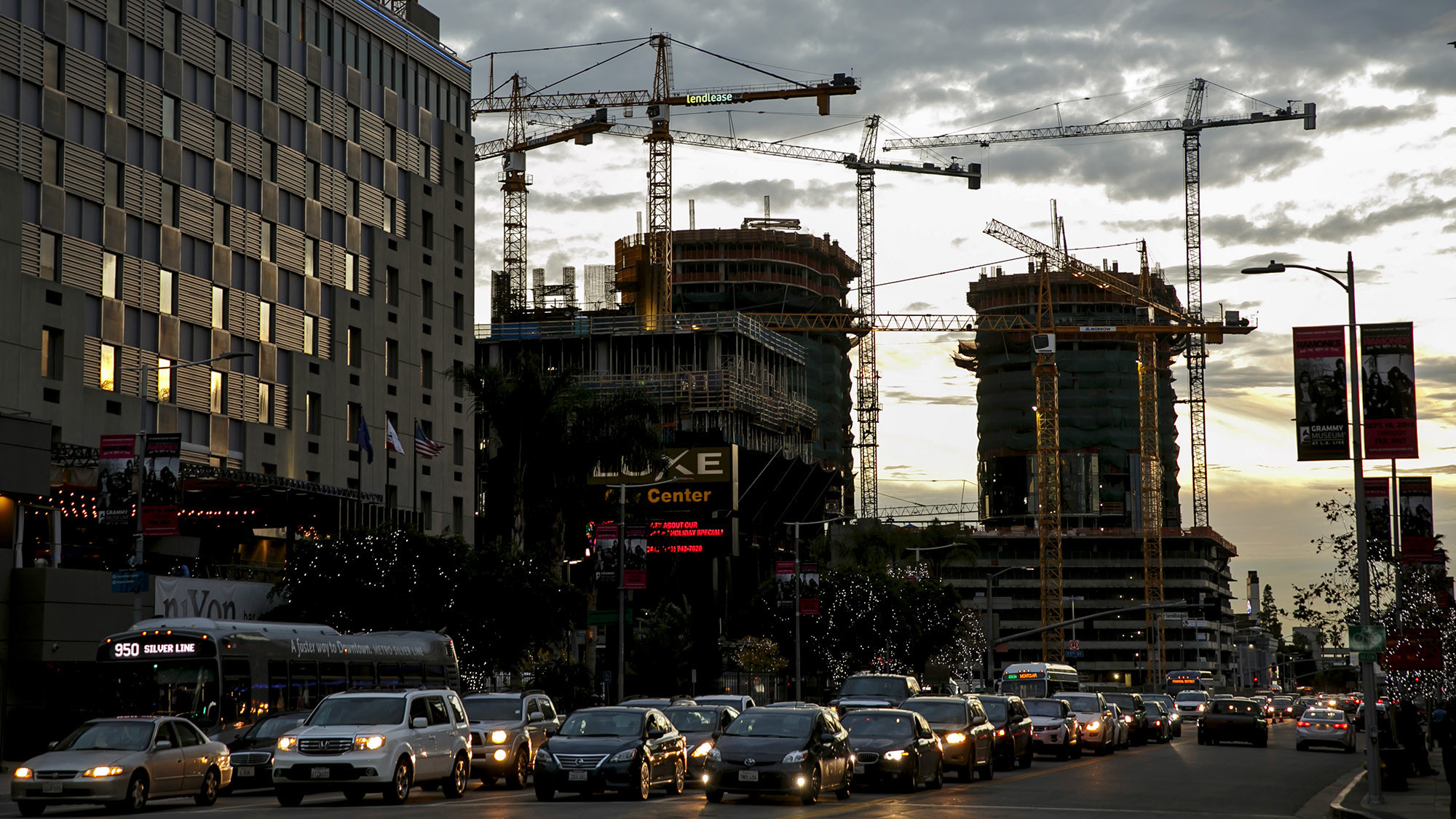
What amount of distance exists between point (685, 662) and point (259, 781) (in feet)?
184

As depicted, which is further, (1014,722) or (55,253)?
(55,253)

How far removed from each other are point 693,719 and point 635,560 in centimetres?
2007

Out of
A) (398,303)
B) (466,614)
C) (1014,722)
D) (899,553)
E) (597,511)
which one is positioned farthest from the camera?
(899,553)

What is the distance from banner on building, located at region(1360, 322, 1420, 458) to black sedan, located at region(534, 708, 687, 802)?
47.7 ft

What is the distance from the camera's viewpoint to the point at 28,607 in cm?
4816

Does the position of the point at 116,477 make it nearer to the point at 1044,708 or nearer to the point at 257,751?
the point at 257,751

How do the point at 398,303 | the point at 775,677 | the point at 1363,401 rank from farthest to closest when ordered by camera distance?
the point at 775,677 → the point at 398,303 → the point at 1363,401

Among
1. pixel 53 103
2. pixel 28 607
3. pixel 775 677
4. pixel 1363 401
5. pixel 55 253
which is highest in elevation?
pixel 53 103

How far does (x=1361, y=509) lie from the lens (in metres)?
31.1

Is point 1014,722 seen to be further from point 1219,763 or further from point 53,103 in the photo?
point 53,103

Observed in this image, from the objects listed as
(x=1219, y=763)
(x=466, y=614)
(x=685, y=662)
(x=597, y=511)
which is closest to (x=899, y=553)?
(x=685, y=662)

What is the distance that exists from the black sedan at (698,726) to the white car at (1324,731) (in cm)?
2753

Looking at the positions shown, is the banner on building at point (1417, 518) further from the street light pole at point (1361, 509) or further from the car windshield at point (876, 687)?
the car windshield at point (876, 687)

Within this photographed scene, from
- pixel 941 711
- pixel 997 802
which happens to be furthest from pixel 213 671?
pixel 997 802
